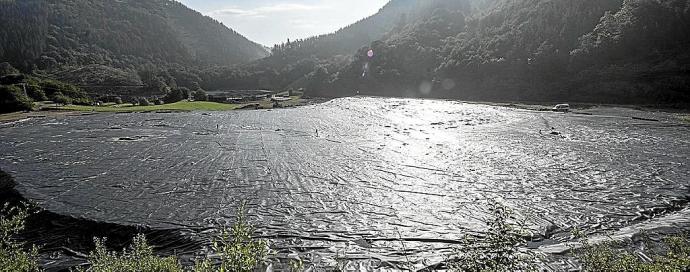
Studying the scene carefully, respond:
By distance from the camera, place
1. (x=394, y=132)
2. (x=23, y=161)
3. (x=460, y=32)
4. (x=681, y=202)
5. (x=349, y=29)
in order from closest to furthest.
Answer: (x=681, y=202) → (x=23, y=161) → (x=394, y=132) → (x=460, y=32) → (x=349, y=29)

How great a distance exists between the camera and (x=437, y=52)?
81.0 meters

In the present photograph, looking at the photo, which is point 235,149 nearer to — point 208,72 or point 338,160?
point 338,160

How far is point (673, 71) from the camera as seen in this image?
42844 mm

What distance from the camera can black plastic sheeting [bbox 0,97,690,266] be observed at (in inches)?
374

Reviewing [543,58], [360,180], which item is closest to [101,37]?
[543,58]

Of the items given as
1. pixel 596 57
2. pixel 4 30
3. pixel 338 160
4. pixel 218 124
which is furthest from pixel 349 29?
pixel 338 160

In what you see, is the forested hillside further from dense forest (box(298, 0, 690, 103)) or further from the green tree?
the green tree

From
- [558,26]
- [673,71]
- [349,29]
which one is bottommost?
[673,71]

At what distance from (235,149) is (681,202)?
16.9 metres

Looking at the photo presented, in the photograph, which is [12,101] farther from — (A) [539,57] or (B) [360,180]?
(A) [539,57]

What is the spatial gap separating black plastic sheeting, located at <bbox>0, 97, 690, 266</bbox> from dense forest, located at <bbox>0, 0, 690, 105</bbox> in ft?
96.7

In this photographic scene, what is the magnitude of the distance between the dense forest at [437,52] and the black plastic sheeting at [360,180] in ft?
96.7

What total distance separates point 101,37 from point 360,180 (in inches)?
6359

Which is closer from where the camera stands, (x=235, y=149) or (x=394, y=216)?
(x=394, y=216)
